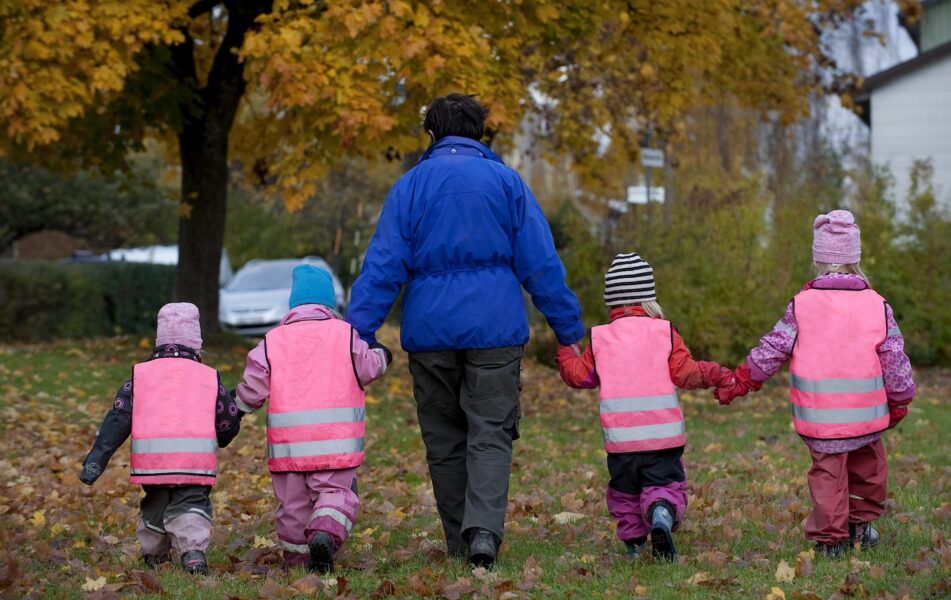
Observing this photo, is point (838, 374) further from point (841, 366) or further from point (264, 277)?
point (264, 277)

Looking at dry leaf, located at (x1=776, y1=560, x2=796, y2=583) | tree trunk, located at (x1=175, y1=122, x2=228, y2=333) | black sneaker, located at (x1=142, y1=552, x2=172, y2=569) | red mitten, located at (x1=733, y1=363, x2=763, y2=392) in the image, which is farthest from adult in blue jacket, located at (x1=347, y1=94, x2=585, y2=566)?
tree trunk, located at (x1=175, y1=122, x2=228, y2=333)

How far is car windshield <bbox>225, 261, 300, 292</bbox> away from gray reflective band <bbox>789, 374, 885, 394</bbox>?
2145cm

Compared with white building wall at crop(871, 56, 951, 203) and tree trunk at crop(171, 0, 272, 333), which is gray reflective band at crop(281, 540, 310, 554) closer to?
tree trunk at crop(171, 0, 272, 333)

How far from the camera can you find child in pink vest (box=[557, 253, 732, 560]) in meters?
5.74

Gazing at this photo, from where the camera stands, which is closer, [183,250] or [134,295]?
[183,250]

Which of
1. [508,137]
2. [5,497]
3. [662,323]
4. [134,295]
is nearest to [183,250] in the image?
[508,137]

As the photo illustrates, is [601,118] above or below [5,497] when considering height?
above

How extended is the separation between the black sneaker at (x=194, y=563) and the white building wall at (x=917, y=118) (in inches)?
1019

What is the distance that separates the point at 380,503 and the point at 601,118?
1176 centimetres

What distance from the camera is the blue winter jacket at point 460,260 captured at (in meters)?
5.66

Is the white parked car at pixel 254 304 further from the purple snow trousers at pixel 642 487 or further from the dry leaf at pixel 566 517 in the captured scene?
the purple snow trousers at pixel 642 487

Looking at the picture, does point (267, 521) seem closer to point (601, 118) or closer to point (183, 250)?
point (183, 250)

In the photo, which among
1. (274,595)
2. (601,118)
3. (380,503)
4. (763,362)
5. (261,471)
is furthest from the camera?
(601,118)

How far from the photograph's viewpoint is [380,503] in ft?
26.8
